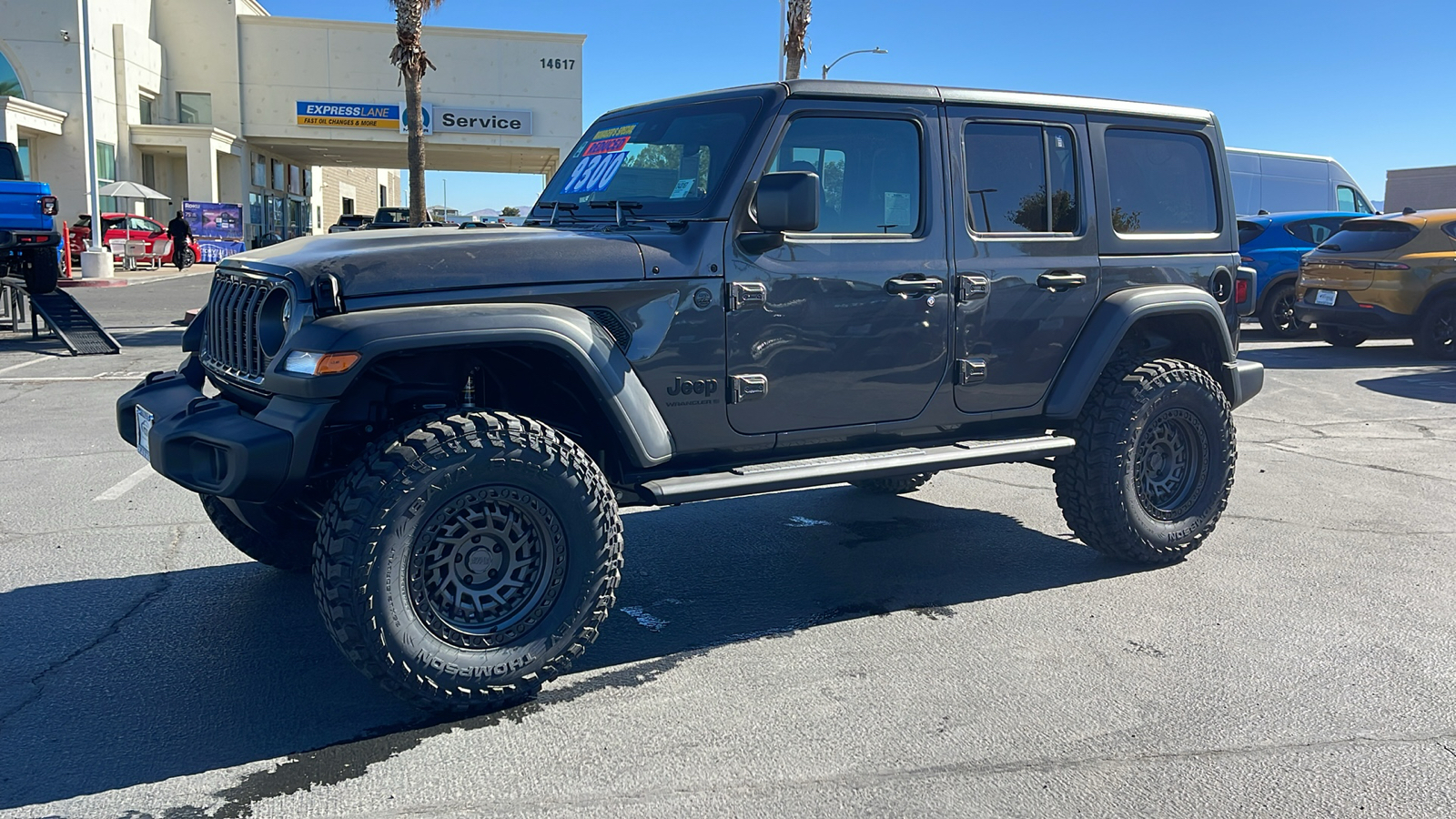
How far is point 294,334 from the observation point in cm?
335

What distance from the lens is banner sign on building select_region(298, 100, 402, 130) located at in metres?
39.8

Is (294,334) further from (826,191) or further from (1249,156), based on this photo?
(1249,156)

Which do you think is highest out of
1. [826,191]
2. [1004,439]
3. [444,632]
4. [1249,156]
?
[1249,156]

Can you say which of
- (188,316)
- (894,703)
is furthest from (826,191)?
(188,316)

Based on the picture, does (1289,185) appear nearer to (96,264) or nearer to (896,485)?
(896,485)

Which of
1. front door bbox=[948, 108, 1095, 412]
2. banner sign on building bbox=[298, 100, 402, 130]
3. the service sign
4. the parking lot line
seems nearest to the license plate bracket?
the parking lot line

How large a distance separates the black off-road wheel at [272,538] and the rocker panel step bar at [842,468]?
1460mm

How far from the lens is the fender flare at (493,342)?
3270 mm

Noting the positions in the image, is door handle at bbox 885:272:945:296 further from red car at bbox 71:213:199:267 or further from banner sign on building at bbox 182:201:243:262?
banner sign on building at bbox 182:201:243:262

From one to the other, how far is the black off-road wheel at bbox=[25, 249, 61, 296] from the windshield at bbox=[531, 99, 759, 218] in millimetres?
11507

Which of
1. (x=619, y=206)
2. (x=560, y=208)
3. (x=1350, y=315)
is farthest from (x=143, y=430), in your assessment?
(x=1350, y=315)

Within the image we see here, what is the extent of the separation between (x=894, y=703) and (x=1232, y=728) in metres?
1.04

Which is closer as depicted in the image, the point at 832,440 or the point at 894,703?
the point at 894,703

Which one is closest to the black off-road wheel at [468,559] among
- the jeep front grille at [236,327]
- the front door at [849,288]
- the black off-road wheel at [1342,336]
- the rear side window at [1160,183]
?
the jeep front grille at [236,327]
